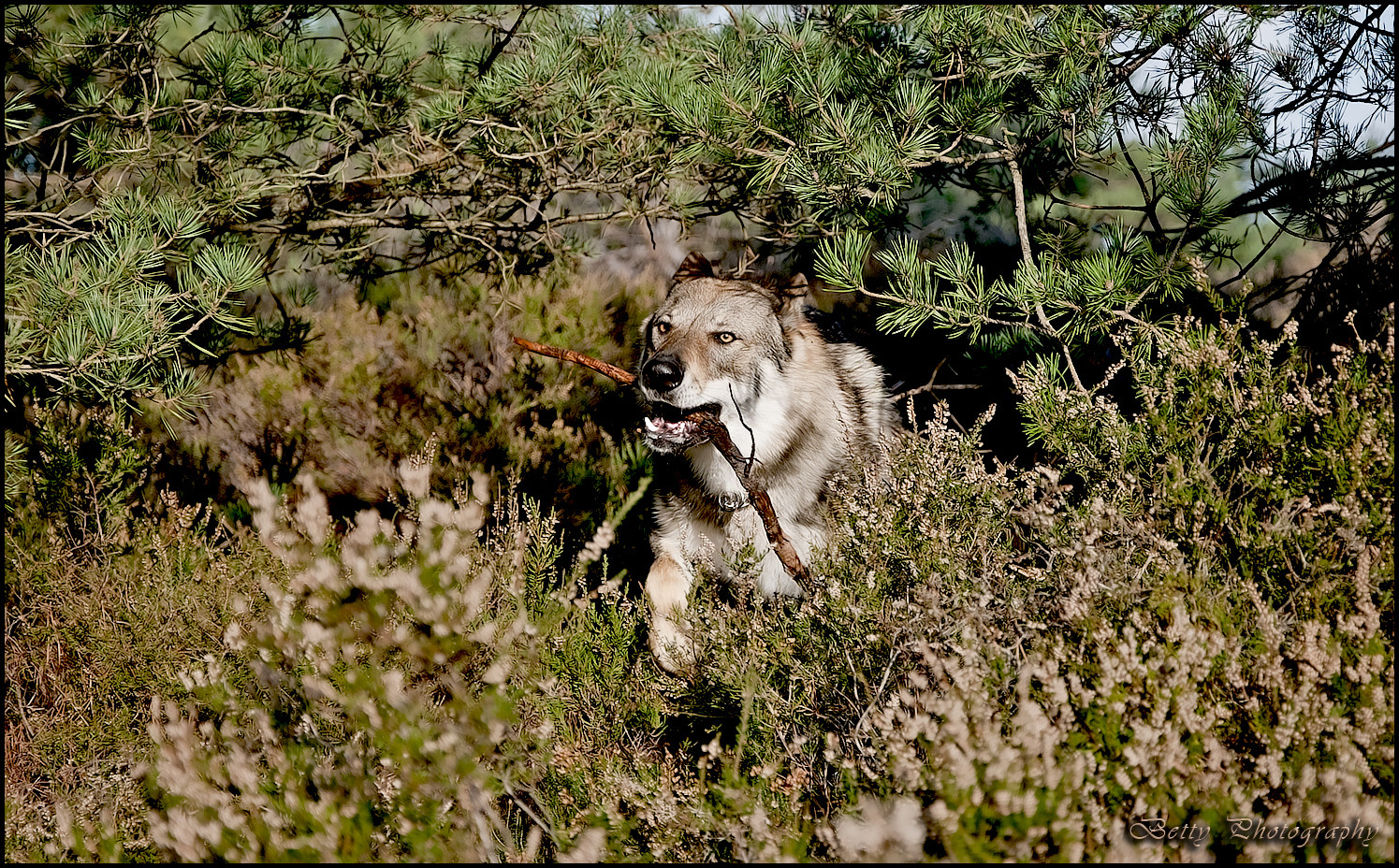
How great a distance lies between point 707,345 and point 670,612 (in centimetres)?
108

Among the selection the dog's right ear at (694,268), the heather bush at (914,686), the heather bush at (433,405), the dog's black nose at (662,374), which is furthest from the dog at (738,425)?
the heather bush at (433,405)

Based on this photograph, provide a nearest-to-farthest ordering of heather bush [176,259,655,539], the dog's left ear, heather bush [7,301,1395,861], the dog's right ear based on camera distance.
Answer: heather bush [7,301,1395,861] → the dog's left ear → the dog's right ear → heather bush [176,259,655,539]

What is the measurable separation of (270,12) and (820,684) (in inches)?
137

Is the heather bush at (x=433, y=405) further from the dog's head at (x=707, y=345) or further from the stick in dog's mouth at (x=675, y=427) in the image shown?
the stick in dog's mouth at (x=675, y=427)

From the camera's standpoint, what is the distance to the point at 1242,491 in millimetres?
2533

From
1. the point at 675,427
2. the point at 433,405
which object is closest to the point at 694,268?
the point at 675,427

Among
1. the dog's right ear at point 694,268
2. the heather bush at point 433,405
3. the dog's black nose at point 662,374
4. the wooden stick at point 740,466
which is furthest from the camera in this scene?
the heather bush at point 433,405

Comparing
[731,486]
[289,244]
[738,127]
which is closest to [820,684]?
[731,486]

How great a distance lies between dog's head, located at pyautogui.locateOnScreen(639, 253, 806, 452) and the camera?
3.39 meters

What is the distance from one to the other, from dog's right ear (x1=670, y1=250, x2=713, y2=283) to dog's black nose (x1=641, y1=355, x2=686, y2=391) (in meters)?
0.90

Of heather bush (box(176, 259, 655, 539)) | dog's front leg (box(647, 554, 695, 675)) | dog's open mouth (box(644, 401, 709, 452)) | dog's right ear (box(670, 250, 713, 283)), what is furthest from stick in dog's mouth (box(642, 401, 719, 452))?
heather bush (box(176, 259, 655, 539))

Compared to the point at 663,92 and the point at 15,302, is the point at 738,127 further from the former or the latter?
the point at 15,302

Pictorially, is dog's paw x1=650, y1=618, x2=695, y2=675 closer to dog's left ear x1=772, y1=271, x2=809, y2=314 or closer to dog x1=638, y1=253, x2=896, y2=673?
dog x1=638, y1=253, x2=896, y2=673

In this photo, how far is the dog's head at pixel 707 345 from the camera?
339cm
